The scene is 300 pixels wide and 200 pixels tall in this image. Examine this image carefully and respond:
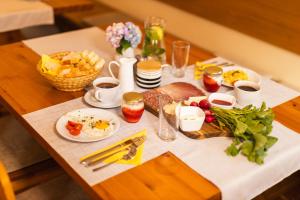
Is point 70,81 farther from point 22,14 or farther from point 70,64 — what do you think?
point 22,14

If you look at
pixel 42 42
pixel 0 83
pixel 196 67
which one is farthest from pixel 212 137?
pixel 42 42

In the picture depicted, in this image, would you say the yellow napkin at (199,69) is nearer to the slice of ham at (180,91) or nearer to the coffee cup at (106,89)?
the slice of ham at (180,91)

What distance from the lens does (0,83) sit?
1.63m

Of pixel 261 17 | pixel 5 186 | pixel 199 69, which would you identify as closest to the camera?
pixel 5 186

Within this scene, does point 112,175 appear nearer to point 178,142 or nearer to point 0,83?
point 178,142

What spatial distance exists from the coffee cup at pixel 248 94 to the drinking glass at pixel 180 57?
253 millimetres

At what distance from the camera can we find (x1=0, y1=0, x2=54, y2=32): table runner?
2383 mm

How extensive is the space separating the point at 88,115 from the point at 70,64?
0.33 metres

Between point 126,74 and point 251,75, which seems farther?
point 251,75

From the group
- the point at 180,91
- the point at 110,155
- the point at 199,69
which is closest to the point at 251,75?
the point at 199,69

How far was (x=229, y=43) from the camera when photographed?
8.27 feet

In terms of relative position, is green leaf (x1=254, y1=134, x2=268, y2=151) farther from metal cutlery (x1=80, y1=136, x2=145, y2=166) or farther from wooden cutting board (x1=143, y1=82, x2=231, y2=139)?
metal cutlery (x1=80, y1=136, x2=145, y2=166)

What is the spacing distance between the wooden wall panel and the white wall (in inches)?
2.3

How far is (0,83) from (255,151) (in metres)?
1.01
